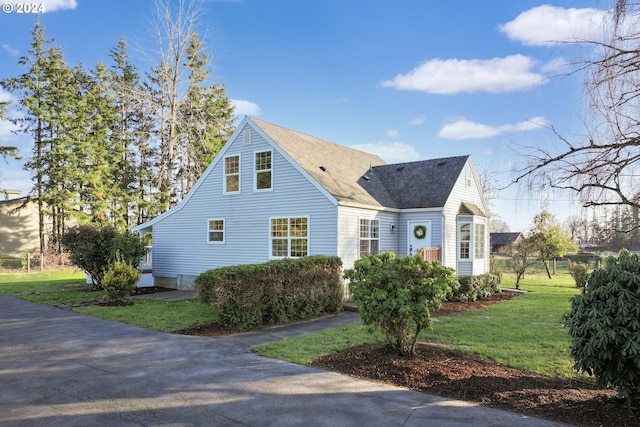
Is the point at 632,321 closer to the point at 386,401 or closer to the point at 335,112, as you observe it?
the point at 386,401

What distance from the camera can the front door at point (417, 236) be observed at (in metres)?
16.3

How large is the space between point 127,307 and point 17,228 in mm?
28969

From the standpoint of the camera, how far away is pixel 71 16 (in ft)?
52.7

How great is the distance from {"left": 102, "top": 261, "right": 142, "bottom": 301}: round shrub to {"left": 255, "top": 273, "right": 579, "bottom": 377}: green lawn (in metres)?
7.61

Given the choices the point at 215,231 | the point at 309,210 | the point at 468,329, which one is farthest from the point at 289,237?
the point at 468,329

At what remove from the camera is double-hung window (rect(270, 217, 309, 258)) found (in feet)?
47.9

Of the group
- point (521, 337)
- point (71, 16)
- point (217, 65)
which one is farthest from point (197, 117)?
point (521, 337)

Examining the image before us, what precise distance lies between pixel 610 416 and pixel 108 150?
115 feet

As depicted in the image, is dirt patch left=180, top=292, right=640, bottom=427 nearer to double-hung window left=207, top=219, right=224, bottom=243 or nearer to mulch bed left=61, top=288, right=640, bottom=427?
mulch bed left=61, top=288, right=640, bottom=427

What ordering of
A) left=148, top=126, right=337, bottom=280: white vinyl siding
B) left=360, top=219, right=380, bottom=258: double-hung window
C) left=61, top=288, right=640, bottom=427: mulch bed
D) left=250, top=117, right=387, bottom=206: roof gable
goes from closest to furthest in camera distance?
1. left=61, top=288, right=640, bottom=427: mulch bed
2. left=148, top=126, right=337, bottom=280: white vinyl siding
3. left=250, top=117, right=387, bottom=206: roof gable
4. left=360, top=219, right=380, bottom=258: double-hung window

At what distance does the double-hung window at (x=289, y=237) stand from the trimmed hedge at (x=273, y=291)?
8.28ft

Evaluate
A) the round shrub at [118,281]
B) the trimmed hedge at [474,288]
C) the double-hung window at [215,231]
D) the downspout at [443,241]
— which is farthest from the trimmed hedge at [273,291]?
the double-hung window at [215,231]

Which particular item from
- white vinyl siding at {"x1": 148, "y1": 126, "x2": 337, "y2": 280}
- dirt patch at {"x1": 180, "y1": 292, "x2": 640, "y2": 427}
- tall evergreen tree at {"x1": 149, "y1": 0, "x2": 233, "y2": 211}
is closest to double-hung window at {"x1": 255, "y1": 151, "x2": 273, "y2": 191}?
white vinyl siding at {"x1": 148, "y1": 126, "x2": 337, "y2": 280}

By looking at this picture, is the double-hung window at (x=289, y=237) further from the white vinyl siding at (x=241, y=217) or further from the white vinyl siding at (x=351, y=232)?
the white vinyl siding at (x=351, y=232)
